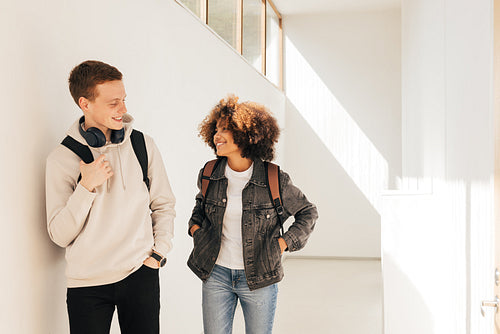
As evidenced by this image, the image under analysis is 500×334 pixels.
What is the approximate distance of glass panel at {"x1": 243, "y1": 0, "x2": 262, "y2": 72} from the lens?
5.86 m

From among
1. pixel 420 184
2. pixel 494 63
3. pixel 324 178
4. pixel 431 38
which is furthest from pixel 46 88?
pixel 324 178

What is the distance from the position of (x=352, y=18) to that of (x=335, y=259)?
3.76m

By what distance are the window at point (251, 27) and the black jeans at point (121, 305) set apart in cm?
238

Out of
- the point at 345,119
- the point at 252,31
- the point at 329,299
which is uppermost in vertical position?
the point at 252,31

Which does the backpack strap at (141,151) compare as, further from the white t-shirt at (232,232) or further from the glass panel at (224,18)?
the glass panel at (224,18)

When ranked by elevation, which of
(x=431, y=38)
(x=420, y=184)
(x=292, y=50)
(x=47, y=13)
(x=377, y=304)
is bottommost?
(x=377, y=304)

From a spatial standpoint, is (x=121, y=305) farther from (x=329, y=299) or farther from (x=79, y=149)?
(x=329, y=299)

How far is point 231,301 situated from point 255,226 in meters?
0.33

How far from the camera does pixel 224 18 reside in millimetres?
4766

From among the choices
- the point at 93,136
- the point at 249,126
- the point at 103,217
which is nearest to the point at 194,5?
the point at 249,126

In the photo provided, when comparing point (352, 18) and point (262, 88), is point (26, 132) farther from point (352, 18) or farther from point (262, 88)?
point (352, 18)

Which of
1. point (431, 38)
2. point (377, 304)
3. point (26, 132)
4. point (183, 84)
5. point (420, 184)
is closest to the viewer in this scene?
point (26, 132)

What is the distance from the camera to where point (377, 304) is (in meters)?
5.21

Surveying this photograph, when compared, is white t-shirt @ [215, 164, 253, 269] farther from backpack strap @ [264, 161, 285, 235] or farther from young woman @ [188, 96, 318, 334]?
backpack strap @ [264, 161, 285, 235]
